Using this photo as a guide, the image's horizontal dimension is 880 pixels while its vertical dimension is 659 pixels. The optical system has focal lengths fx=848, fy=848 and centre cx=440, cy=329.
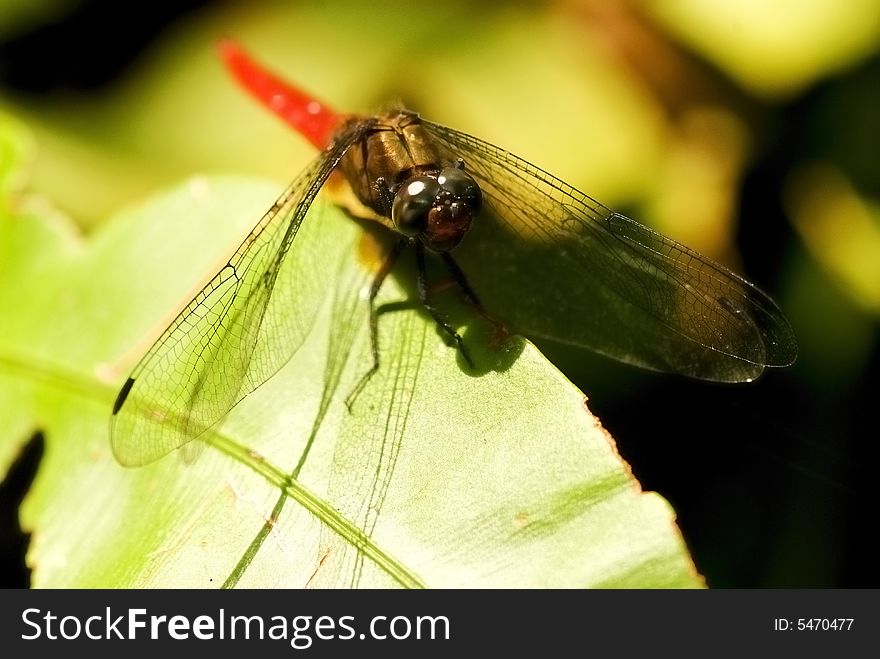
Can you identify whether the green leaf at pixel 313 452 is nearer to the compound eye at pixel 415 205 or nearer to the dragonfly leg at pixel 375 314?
the dragonfly leg at pixel 375 314

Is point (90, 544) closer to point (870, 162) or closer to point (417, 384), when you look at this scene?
point (417, 384)

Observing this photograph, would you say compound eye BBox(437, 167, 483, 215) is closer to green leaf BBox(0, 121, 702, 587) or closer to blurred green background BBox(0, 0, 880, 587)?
green leaf BBox(0, 121, 702, 587)

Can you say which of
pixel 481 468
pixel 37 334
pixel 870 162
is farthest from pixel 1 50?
pixel 870 162

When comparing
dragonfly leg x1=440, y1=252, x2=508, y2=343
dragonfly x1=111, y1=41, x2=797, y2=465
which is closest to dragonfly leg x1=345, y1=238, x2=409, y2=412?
dragonfly x1=111, y1=41, x2=797, y2=465

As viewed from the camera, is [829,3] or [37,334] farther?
[829,3]

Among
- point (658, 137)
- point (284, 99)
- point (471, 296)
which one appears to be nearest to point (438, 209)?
point (471, 296)
